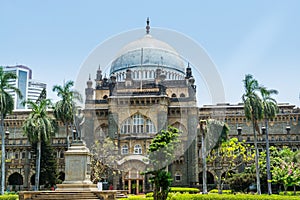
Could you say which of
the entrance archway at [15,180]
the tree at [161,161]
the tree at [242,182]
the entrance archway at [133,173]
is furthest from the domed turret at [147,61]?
the tree at [161,161]

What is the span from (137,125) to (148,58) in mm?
16668

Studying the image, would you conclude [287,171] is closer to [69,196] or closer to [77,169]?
[77,169]

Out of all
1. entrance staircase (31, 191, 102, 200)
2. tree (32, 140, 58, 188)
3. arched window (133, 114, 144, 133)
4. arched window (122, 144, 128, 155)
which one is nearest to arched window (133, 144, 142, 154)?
arched window (122, 144, 128, 155)

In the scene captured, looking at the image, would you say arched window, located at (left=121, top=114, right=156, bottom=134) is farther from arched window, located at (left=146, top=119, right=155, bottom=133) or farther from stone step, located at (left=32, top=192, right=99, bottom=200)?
stone step, located at (left=32, top=192, right=99, bottom=200)

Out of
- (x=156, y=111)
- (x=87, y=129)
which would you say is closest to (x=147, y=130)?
(x=156, y=111)

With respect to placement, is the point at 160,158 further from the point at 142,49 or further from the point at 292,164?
the point at 142,49

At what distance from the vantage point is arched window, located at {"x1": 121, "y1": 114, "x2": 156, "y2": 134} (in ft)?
189

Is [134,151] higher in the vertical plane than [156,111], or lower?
lower

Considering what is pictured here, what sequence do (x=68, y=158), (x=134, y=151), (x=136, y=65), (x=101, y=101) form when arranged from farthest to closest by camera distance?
(x=136, y=65) < (x=101, y=101) < (x=134, y=151) < (x=68, y=158)

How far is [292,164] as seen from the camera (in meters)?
47.1

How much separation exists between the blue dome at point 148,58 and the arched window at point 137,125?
13.5m

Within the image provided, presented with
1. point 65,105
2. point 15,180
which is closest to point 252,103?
point 65,105

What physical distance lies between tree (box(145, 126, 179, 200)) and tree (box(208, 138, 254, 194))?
18903mm

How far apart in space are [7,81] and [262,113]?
3166cm
